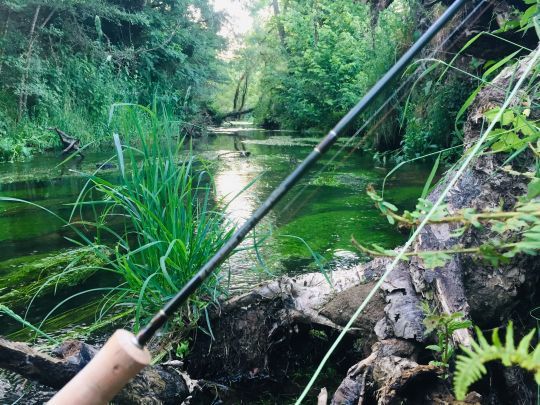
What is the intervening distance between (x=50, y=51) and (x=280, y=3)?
15.9m

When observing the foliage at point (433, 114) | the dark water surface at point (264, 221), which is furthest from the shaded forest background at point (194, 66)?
the dark water surface at point (264, 221)

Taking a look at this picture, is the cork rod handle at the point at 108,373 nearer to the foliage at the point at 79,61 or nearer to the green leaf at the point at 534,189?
the green leaf at the point at 534,189

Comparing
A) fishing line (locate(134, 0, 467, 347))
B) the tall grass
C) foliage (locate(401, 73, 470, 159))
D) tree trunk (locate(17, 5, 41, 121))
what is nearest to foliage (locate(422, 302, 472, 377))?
fishing line (locate(134, 0, 467, 347))

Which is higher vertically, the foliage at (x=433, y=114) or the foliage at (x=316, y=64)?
the foliage at (x=316, y=64)

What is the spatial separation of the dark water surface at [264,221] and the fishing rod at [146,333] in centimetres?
34

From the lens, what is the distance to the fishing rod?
2.14ft

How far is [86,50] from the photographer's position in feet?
41.8

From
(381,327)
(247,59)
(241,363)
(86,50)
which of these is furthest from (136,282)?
(247,59)

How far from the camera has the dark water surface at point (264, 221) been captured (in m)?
2.57

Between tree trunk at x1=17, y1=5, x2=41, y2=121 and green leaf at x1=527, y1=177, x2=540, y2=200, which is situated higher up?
tree trunk at x1=17, y1=5, x2=41, y2=121

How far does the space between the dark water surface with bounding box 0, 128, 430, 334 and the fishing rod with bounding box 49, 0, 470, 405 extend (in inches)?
13.4

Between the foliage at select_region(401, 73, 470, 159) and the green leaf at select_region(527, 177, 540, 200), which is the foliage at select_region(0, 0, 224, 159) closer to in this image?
the foliage at select_region(401, 73, 470, 159)

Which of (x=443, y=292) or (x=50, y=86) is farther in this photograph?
(x=50, y=86)

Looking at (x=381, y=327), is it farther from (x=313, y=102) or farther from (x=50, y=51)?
(x=313, y=102)
